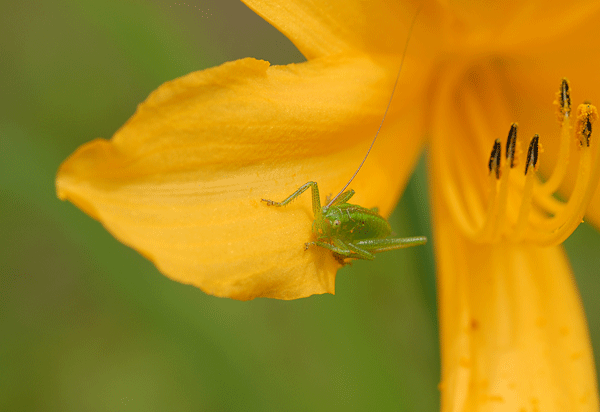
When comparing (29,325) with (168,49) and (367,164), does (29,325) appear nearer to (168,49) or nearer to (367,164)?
(168,49)

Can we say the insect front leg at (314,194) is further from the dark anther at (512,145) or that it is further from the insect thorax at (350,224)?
the dark anther at (512,145)

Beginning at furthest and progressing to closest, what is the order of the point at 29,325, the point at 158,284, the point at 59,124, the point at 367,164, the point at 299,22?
the point at 29,325 → the point at 59,124 → the point at 158,284 → the point at 367,164 → the point at 299,22

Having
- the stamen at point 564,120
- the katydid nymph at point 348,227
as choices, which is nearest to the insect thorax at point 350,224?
the katydid nymph at point 348,227

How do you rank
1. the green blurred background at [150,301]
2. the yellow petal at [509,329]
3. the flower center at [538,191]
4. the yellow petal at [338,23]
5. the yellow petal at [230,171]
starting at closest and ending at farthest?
the yellow petal at [230,171] → the yellow petal at [338,23] → the flower center at [538,191] → the yellow petal at [509,329] → the green blurred background at [150,301]

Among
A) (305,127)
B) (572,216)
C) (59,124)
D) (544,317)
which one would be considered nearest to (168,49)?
(59,124)

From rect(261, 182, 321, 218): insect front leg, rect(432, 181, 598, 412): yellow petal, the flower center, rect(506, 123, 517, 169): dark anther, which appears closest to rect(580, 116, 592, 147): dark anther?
the flower center

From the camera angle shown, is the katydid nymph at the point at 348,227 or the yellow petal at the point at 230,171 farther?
the katydid nymph at the point at 348,227

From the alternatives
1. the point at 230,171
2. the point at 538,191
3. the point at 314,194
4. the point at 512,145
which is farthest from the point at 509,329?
the point at 230,171

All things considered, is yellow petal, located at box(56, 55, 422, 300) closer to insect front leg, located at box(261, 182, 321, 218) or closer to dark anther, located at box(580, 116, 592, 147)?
insect front leg, located at box(261, 182, 321, 218)
